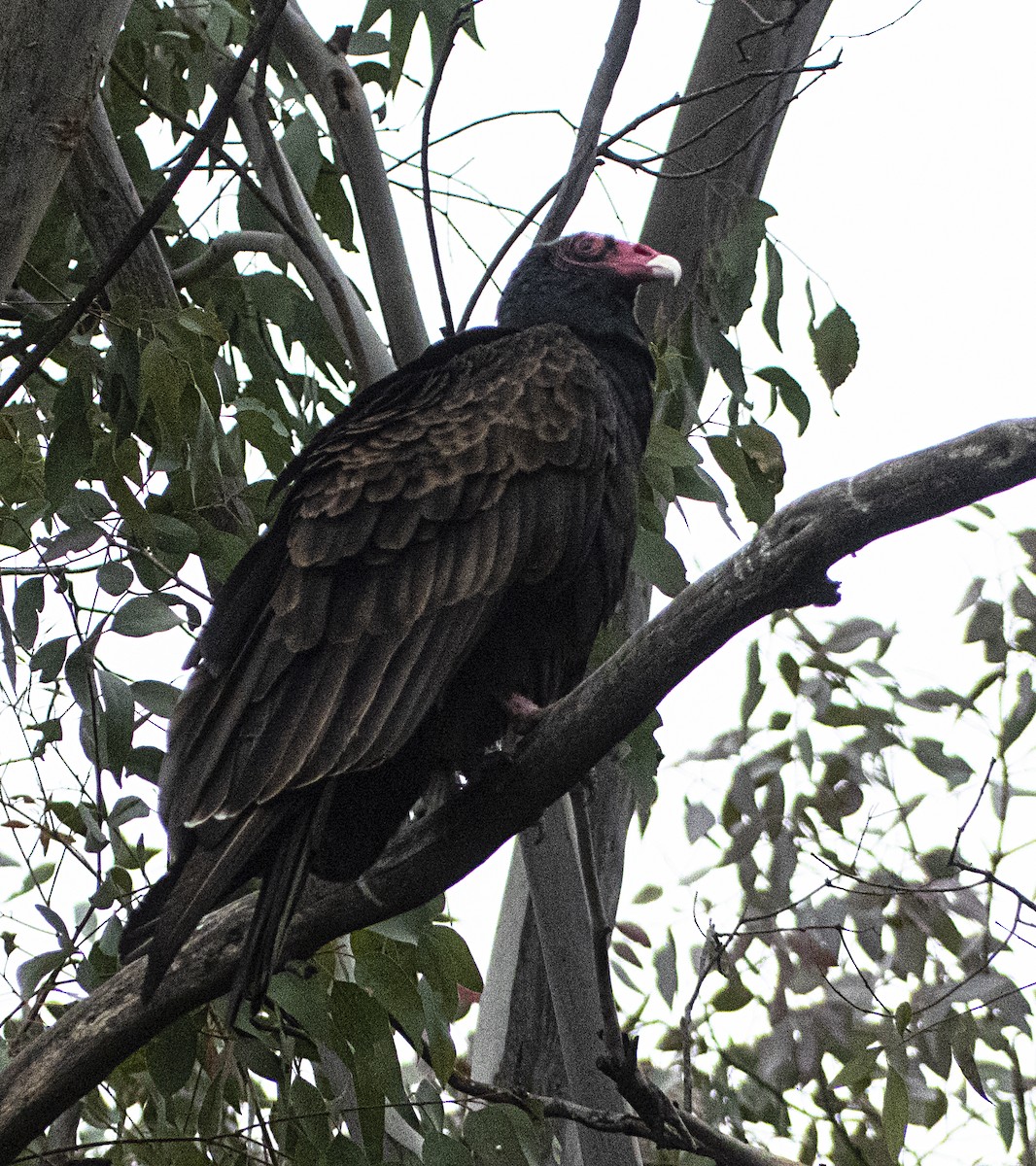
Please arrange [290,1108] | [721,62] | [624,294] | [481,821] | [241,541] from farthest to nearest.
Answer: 1. [721,62]
2. [624,294]
3. [241,541]
4. [290,1108]
5. [481,821]

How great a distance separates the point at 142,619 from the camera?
9.07ft

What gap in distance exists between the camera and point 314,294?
318 centimetres

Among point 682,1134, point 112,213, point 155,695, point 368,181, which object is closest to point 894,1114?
point 682,1134

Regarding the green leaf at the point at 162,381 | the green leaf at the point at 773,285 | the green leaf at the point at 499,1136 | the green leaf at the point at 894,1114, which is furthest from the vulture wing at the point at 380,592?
the green leaf at the point at 894,1114

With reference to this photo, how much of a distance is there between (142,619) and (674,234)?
179 cm

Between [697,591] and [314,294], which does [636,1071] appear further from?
[314,294]

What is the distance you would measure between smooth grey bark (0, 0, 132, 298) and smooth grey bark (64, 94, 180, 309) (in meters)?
0.87

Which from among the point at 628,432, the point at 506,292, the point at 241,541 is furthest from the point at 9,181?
the point at 506,292

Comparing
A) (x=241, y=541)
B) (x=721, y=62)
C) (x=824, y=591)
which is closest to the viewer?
(x=824, y=591)

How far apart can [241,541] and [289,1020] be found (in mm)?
910

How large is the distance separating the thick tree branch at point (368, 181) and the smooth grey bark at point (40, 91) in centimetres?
91

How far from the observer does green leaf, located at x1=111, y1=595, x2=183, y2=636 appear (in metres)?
2.76

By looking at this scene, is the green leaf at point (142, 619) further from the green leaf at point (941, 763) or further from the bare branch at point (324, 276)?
the green leaf at point (941, 763)

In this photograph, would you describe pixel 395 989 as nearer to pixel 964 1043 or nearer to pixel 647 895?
pixel 964 1043
